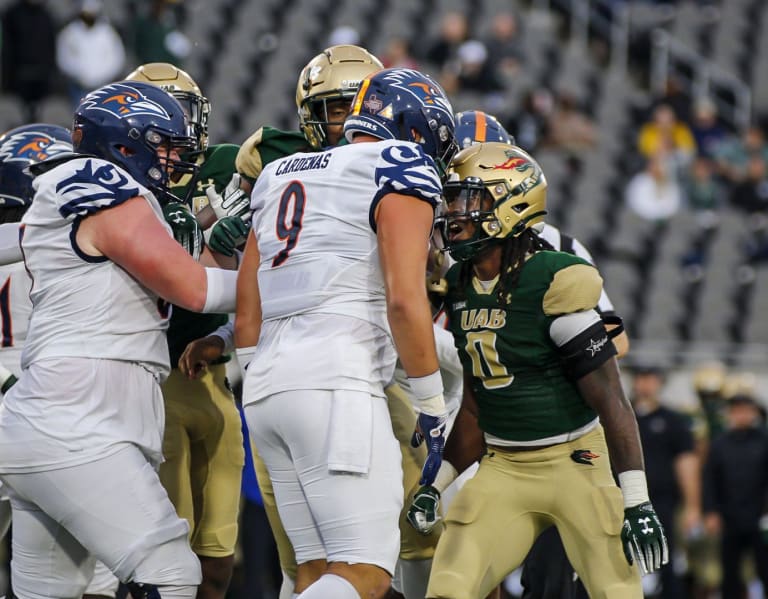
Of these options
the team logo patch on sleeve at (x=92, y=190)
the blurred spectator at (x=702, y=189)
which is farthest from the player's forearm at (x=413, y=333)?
the blurred spectator at (x=702, y=189)

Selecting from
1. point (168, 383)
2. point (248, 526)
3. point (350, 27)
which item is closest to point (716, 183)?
point (350, 27)

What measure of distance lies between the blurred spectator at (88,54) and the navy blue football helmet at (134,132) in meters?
8.62

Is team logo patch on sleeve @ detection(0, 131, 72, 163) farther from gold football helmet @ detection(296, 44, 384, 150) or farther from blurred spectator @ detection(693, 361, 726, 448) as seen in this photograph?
blurred spectator @ detection(693, 361, 726, 448)

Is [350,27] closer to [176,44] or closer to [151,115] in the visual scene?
[176,44]

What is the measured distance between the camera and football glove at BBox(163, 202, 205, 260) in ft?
16.7

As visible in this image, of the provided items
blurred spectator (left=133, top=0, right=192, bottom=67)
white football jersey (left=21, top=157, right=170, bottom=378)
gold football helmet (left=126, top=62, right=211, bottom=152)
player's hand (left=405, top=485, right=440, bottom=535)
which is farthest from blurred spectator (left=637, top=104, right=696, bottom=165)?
white football jersey (left=21, top=157, right=170, bottom=378)

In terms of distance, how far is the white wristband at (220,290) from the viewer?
464cm

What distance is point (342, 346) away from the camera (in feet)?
14.5

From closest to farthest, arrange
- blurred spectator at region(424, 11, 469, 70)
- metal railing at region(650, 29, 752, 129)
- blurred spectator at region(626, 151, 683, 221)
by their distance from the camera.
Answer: blurred spectator at region(626, 151, 683, 221) < blurred spectator at region(424, 11, 469, 70) < metal railing at region(650, 29, 752, 129)

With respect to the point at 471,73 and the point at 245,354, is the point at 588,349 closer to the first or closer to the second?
the point at 245,354

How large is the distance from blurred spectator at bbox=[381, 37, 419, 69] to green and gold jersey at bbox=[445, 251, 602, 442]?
9588mm

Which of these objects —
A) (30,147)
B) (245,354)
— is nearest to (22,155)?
(30,147)

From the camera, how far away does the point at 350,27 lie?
16516mm

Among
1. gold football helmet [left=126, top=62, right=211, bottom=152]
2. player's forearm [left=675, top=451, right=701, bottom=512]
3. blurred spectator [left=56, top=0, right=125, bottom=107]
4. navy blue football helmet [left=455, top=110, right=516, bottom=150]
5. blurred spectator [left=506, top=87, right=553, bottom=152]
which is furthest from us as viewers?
blurred spectator [left=506, top=87, right=553, bottom=152]
